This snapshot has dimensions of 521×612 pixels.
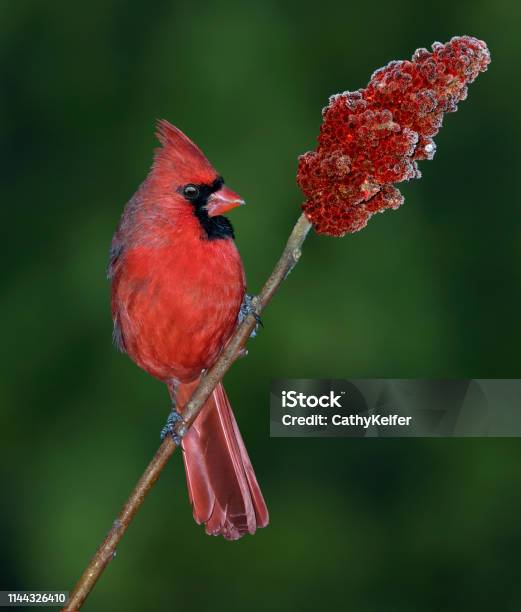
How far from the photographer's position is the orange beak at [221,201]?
6.57 ft

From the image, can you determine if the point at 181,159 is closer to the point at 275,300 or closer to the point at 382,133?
the point at 382,133

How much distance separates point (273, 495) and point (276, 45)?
1953mm

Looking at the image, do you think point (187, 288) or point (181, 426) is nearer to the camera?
point (181, 426)

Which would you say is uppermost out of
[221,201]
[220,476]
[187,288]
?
[221,201]

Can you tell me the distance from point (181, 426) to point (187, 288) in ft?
1.48

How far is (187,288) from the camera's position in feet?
7.08

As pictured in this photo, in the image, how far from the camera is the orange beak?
2.00 m

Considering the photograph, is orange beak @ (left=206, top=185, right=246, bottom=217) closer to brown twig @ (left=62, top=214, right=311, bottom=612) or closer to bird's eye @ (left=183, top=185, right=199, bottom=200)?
bird's eye @ (left=183, top=185, right=199, bottom=200)

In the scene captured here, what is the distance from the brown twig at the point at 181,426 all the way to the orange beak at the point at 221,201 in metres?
0.29

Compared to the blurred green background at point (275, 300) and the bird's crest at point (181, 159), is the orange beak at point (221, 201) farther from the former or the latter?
the blurred green background at point (275, 300)

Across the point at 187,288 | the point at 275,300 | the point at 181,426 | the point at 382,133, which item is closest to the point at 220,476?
the point at 187,288

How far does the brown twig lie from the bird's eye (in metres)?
0.38

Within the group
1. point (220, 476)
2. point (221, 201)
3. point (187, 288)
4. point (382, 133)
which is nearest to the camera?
point (382, 133)

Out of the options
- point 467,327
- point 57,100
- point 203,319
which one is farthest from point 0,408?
point 203,319
